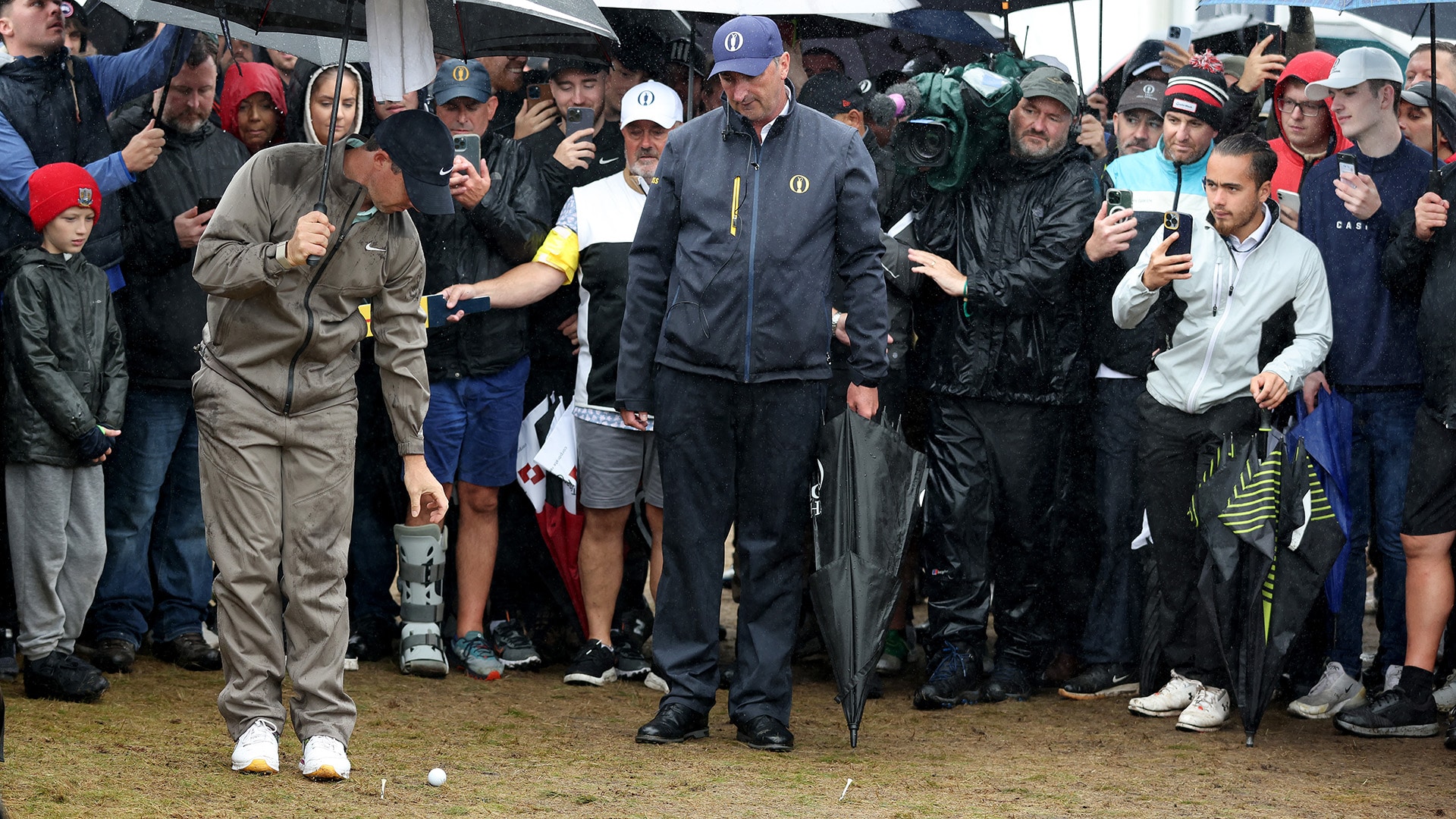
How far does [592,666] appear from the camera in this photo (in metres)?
6.94

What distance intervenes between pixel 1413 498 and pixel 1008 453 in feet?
4.90

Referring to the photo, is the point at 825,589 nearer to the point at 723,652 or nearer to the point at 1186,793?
the point at 1186,793

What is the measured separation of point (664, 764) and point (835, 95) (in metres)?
3.21

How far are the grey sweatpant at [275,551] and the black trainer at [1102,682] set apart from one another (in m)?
3.10

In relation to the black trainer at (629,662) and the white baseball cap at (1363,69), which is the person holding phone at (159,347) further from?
the white baseball cap at (1363,69)

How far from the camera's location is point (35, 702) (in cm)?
592

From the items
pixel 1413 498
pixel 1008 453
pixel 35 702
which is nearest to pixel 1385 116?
pixel 1413 498

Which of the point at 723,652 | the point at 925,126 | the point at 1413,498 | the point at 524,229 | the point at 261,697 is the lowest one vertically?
the point at 723,652

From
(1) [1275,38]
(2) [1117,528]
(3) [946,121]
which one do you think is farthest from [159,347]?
(1) [1275,38]

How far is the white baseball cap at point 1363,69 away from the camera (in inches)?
249

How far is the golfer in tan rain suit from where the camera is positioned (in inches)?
196

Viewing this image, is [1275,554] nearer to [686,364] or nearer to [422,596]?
[686,364]

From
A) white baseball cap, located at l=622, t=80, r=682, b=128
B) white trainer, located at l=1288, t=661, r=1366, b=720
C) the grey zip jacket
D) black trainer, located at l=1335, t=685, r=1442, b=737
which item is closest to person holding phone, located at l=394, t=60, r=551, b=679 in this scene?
white baseball cap, located at l=622, t=80, r=682, b=128

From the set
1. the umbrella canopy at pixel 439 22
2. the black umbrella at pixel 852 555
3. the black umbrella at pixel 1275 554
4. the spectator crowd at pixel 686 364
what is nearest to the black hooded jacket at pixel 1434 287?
the spectator crowd at pixel 686 364
